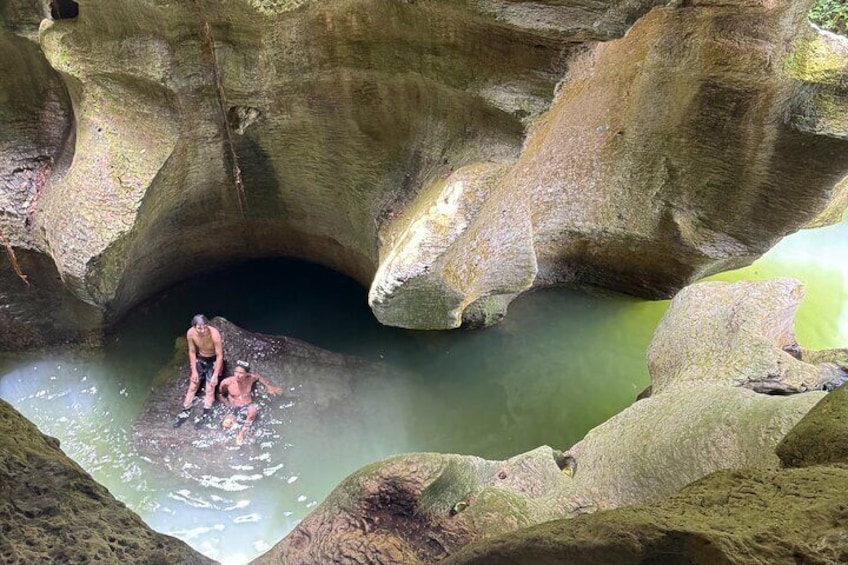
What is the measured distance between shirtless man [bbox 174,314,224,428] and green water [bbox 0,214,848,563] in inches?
13.6

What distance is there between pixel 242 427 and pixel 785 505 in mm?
3692

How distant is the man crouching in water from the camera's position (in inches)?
171

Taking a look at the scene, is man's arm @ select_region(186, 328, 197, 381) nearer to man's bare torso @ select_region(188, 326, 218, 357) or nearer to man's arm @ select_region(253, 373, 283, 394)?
man's bare torso @ select_region(188, 326, 218, 357)

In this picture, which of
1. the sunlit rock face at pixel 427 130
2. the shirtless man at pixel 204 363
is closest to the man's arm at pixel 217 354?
the shirtless man at pixel 204 363

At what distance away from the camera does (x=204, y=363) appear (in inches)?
175

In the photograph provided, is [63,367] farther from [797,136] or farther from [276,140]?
[797,136]

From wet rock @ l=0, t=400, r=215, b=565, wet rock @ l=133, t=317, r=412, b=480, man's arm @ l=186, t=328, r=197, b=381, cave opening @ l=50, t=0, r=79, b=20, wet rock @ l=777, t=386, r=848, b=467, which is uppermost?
cave opening @ l=50, t=0, r=79, b=20

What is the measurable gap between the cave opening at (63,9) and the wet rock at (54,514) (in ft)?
7.80

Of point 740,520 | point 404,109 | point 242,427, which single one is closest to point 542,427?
point 242,427

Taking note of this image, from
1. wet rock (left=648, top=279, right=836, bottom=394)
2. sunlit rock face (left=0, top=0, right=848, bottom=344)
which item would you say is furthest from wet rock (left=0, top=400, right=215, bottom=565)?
wet rock (left=648, top=279, right=836, bottom=394)

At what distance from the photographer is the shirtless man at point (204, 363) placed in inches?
169

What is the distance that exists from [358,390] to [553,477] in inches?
78.3

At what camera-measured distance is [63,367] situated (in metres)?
4.53

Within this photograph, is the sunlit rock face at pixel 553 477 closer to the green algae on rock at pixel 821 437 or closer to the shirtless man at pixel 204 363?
the green algae on rock at pixel 821 437
